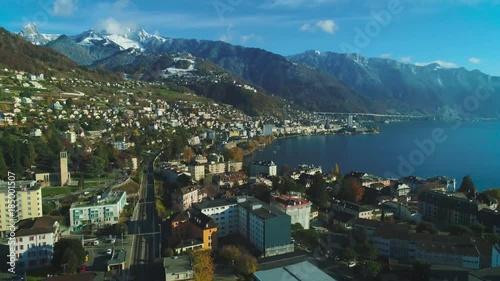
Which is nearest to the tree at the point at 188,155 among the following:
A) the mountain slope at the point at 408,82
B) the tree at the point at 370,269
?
the tree at the point at 370,269

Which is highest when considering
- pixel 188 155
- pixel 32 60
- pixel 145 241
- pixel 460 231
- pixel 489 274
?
pixel 32 60

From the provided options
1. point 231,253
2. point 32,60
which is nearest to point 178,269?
point 231,253

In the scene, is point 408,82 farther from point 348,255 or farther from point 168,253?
point 168,253

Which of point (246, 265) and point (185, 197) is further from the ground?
point (185, 197)

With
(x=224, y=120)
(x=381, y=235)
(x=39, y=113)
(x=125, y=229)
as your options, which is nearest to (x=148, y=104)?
(x=224, y=120)

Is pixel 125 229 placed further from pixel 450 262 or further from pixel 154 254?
pixel 450 262

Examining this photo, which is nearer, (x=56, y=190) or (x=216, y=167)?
(x=56, y=190)

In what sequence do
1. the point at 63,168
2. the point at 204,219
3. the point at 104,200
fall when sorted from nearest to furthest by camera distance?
1. the point at 204,219
2. the point at 104,200
3. the point at 63,168

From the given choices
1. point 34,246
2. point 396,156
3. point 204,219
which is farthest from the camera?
point 396,156
